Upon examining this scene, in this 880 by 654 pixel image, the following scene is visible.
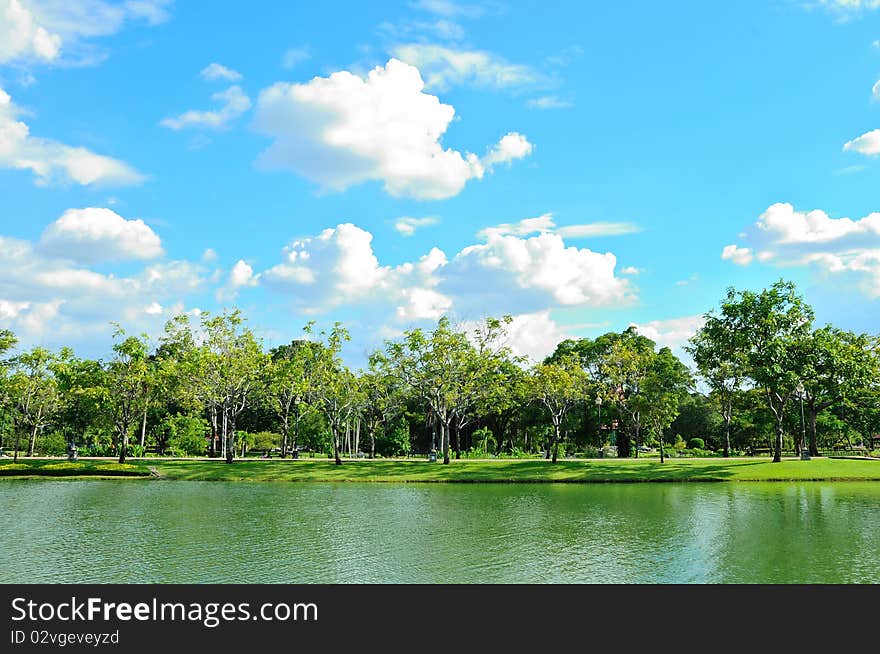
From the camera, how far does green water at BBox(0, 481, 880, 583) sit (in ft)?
64.3

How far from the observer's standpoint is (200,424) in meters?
69.8

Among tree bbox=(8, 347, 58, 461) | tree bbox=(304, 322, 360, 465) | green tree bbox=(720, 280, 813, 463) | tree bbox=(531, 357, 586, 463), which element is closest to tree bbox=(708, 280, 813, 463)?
green tree bbox=(720, 280, 813, 463)

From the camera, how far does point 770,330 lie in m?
56.8

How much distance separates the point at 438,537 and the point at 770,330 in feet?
139

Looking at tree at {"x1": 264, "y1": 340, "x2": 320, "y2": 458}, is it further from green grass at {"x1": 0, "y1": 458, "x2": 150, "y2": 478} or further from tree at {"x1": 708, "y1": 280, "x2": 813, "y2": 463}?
tree at {"x1": 708, "y1": 280, "x2": 813, "y2": 463}

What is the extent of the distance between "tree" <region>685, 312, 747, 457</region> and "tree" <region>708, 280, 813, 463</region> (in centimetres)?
31

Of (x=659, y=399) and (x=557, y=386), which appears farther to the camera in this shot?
(x=659, y=399)

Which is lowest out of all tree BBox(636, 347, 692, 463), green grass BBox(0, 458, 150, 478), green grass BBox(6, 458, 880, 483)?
green grass BBox(6, 458, 880, 483)

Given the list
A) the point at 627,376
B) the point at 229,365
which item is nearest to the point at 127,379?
the point at 229,365

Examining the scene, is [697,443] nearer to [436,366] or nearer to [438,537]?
[436,366]

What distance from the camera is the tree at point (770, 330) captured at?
54.9 metres

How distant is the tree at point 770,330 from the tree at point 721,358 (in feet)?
1.03

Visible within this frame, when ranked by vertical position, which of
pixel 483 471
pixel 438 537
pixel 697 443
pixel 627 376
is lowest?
pixel 483 471
